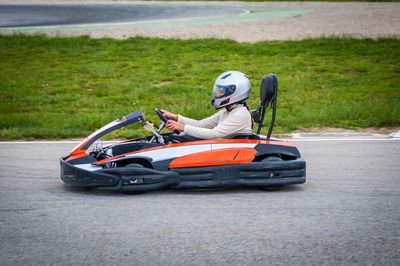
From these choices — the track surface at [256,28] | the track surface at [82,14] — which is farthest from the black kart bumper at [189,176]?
the track surface at [82,14]

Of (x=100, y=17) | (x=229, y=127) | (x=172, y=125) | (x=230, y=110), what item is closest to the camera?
(x=172, y=125)

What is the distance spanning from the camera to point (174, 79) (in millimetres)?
11148

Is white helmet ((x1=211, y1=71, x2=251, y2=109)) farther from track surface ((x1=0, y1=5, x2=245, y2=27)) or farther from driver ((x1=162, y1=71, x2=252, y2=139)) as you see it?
track surface ((x1=0, y1=5, x2=245, y2=27))

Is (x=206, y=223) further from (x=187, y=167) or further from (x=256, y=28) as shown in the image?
(x=256, y=28)

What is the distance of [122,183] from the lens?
4520 mm

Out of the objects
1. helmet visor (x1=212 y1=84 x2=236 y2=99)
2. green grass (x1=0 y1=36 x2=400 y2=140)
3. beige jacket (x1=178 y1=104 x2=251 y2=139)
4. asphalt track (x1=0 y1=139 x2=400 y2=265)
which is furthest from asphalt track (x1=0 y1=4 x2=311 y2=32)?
asphalt track (x1=0 y1=139 x2=400 y2=265)

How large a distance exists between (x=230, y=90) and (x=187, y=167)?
3.20 feet

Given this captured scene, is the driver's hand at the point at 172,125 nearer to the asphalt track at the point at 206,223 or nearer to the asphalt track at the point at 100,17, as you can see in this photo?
the asphalt track at the point at 206,223

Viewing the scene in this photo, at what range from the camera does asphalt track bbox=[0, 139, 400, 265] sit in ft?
11.1

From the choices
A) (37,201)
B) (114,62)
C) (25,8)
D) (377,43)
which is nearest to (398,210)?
(37,201)

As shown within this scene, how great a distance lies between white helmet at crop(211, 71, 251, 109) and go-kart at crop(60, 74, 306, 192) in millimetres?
446

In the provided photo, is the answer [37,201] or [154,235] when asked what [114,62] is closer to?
[37,201]

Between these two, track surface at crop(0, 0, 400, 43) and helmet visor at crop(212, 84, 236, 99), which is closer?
helmet visor at crop(212, 84, 236, 99)

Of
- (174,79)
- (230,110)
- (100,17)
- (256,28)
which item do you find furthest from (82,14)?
(230,110)
